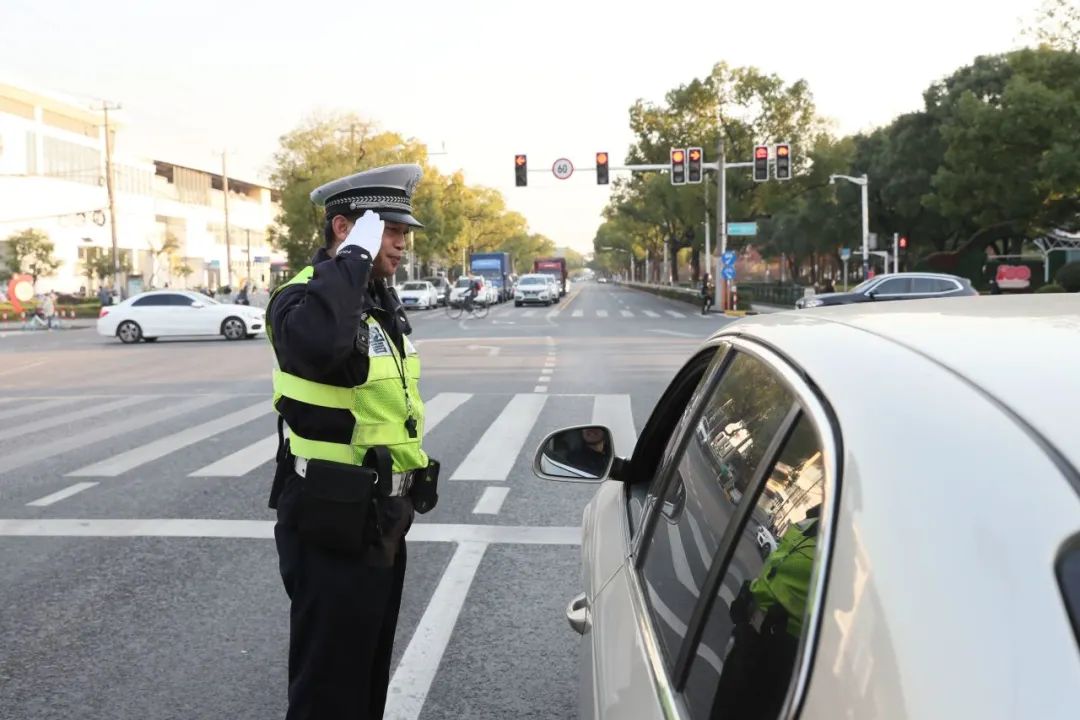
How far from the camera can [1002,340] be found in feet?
4.82

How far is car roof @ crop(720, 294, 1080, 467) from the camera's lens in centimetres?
117

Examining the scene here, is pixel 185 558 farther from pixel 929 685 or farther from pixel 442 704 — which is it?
pixel 929 685

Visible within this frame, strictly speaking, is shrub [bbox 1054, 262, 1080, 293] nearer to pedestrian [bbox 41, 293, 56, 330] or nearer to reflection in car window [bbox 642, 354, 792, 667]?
pedestrian [bbox 41, 293, 56, 330]

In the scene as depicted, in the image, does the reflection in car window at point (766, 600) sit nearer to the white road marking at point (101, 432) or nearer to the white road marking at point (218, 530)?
the white road marking at point (218, 530)

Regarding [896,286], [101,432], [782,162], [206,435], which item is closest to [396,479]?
[206,435]

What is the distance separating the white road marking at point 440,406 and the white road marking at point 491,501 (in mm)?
2977

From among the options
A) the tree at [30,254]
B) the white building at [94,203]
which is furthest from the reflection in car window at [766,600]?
the tree at [30,254]

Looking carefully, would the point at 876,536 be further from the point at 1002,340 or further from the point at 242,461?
the point at 242,461

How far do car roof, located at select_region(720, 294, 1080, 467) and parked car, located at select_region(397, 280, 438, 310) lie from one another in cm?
4864

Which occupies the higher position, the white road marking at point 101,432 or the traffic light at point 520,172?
the traffic light at point 520,172

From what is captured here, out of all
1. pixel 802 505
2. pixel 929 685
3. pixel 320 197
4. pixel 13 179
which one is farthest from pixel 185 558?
pixel 13 179

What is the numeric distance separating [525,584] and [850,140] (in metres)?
55.1

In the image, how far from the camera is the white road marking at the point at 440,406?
434 inches

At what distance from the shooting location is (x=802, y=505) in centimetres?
143
